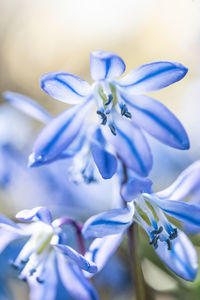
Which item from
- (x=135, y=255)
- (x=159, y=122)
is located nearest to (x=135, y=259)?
(x=135, y=255)

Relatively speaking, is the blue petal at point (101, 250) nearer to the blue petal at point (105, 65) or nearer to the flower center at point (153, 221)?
the flower center at point (153, 221)

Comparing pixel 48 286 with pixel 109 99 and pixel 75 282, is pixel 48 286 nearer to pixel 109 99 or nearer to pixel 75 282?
pixel 75 282

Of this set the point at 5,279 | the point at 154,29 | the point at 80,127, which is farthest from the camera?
the point at 154,29

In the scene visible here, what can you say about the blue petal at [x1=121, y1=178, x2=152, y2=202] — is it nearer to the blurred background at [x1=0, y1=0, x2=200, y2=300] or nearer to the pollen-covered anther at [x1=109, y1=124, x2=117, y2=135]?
the pollen-covered anther at [x1=109, y1=124, x2=117, y2=135]

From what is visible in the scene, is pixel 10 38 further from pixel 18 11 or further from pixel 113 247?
pixel 113 247

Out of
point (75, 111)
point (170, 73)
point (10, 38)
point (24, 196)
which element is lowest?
point (24, 196)

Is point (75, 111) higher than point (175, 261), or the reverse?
point (75, 111)

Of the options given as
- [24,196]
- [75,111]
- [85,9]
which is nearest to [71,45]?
[85,9]
